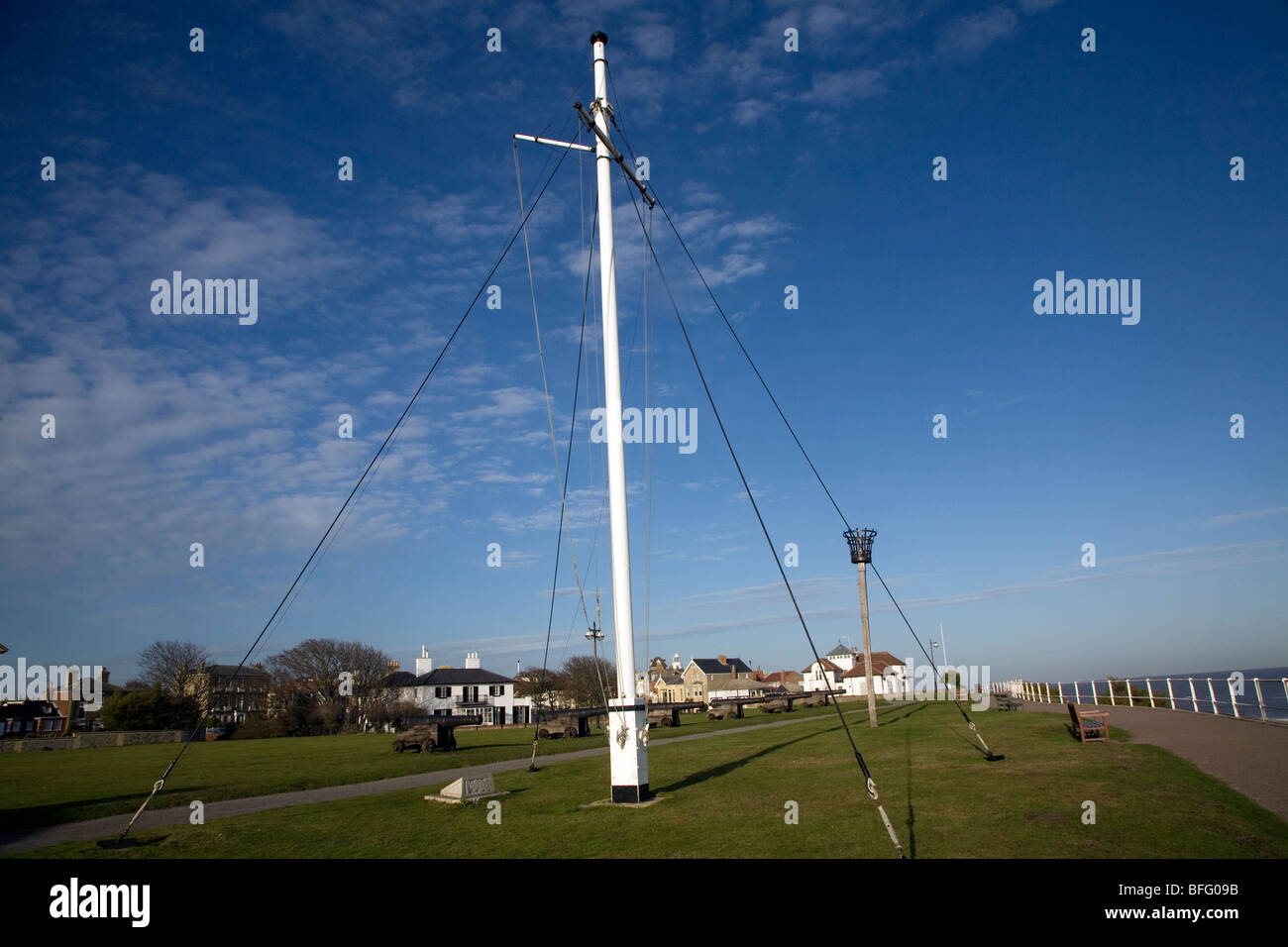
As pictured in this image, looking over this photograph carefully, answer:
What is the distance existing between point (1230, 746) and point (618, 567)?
14280 millimetres

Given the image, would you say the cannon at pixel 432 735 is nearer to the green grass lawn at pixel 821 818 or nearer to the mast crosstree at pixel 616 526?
the green grass lawn at pixel 821 818

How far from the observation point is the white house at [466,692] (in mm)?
80562

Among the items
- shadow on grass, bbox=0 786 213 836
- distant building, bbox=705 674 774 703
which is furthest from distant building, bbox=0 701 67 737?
shadow on grass, bbox=0 786 213 836

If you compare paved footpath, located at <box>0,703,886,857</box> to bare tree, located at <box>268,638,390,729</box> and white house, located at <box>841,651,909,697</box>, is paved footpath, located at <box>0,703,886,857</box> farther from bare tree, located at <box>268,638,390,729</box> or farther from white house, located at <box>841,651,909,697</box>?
white house, located at <box>841,651,909,697</box>

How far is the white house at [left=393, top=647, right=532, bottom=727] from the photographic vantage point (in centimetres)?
8056

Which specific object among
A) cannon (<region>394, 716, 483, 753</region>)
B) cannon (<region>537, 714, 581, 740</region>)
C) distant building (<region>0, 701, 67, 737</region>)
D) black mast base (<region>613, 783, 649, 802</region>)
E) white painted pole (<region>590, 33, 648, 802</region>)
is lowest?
distant building (<region>0, 701, 67, 737</region>)

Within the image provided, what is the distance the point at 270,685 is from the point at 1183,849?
256 feet

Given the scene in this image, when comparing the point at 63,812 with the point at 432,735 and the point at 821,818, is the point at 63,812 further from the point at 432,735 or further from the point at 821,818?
the point at 432,735

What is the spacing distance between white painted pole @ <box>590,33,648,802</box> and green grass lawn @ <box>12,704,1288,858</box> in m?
0.70

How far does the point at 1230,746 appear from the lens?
51.3 feet

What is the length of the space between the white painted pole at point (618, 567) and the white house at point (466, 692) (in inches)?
2785

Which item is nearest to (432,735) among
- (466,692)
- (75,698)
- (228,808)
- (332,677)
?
(228,808)
